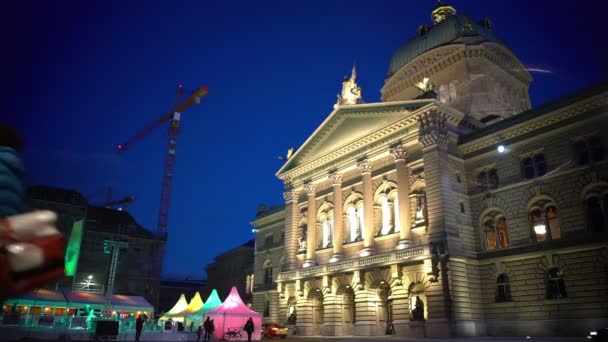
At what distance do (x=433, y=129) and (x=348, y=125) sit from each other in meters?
10.1

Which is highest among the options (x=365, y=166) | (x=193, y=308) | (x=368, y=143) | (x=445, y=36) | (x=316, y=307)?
(x=445, y=36)

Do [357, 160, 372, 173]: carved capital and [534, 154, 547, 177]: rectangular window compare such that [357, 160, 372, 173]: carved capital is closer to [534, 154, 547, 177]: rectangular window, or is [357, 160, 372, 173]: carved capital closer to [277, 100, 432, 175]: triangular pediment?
[277, 100, 432, 175]: triangular pediment

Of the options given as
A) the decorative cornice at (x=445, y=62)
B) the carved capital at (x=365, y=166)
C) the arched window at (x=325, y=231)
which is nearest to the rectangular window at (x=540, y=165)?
the carved capital at (x=365, y=166)

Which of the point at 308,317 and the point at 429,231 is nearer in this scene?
the point at 429,231

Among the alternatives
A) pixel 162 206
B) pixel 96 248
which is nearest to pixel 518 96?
pixel 96 248

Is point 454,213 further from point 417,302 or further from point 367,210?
point 367,210

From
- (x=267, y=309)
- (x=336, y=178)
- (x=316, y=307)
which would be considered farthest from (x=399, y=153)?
(x=267, y=309)

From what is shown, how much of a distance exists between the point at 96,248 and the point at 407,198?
44223mm

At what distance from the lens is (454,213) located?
3319 cm

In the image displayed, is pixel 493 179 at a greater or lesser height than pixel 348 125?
lesser

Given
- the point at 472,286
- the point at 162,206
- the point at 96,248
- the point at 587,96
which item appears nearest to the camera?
the point at 587,96

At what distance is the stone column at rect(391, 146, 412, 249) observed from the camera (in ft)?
114

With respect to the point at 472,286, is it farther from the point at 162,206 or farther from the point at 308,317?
the point at 162,206

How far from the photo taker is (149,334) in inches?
1185
